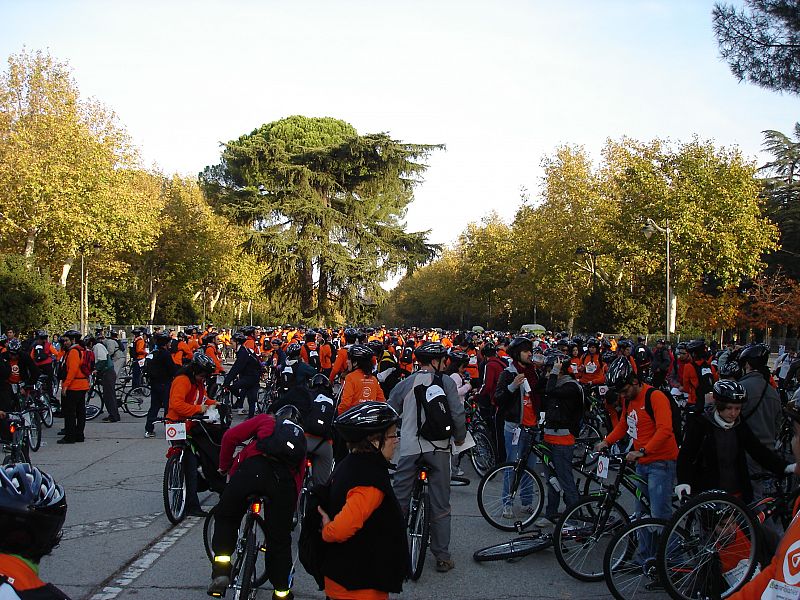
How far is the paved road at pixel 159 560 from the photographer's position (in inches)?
237

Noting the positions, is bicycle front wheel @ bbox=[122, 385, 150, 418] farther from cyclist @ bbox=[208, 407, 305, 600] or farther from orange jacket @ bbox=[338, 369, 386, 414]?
cyclist @ bbox=[208, 407, 305, 600]

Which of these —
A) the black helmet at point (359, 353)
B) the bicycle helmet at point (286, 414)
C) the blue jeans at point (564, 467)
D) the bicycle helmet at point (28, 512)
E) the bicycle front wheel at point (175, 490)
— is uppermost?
the black helmet at point (359, 353)

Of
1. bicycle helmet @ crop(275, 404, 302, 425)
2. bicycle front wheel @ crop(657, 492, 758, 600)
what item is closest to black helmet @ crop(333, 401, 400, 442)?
bicycle helmet @ crop(275, 404, 302, 425)

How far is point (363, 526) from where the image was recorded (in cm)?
368

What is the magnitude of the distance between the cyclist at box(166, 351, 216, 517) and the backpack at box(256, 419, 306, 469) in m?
3.10

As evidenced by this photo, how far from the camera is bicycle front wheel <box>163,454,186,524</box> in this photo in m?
7.88

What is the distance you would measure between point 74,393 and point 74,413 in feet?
1.23

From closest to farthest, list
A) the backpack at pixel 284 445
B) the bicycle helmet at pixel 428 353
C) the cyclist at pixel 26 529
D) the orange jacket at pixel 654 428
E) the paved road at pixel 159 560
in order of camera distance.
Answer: the cyclist at pixel 26 529
the backpack at pixel 284 445
the paved road at pixel 159 560
the orange jacket at pixel 654 428
the bicycle helmet at pixel 428 353

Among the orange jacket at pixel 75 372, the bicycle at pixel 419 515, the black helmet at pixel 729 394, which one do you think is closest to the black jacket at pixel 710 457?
the black helmet at pixel 729 394

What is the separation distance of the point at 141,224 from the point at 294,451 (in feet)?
125

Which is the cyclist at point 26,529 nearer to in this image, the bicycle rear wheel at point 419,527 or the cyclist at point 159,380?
the bicycle rear wheel at point 419,527

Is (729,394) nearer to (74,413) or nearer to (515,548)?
(515,548)

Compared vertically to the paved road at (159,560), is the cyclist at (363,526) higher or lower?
higher

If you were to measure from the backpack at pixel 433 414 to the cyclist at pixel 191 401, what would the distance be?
2585 millimetres
